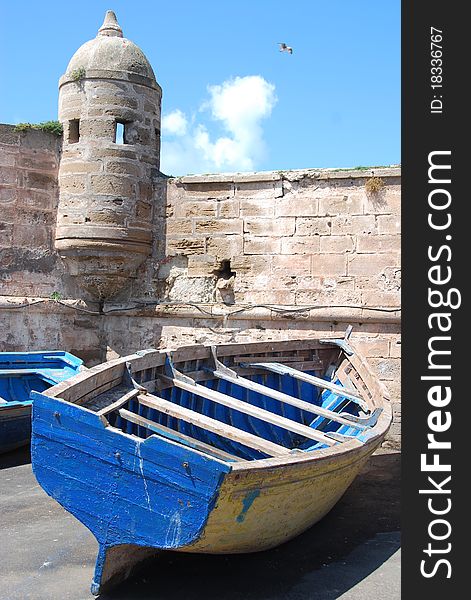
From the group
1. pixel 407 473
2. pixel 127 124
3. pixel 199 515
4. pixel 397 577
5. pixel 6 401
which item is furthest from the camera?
pixel 127 124

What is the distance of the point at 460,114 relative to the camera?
18.2ft

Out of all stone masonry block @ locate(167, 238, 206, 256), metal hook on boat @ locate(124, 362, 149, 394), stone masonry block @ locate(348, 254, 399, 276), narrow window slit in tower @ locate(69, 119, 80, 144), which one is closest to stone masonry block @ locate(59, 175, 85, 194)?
narrow window slit in tower @ locate(69, 119, 80, 144)

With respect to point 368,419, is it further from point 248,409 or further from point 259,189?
point 259,189

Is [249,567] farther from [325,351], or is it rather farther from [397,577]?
[325,351]

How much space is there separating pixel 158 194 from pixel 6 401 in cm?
397

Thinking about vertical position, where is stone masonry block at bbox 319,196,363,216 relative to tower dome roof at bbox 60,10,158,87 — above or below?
below

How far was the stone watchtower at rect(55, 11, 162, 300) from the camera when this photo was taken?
10383 millimetres

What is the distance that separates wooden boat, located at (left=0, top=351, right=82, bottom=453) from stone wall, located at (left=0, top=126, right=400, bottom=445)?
1248mm

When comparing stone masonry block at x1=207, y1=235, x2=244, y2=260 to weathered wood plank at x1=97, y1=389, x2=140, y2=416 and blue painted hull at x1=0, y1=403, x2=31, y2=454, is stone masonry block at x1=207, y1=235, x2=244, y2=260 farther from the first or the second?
weathered wood plank at x1=97, y1=389, x2=140, y2=416

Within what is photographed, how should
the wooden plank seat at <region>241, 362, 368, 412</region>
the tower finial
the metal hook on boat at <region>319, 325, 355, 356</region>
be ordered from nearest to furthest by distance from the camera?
1. the wooden plank seat at <region>241, 362, 368, 412</region>
2. the metal hook on boat at <region>319, 325, 355, 356</region>
3. the tower finial

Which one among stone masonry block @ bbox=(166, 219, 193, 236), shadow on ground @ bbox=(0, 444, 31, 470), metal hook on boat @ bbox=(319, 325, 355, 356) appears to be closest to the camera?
shadow on ground @ bbox=(0, 444, 31, 470)

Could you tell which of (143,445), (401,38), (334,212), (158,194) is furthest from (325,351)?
(143,445)

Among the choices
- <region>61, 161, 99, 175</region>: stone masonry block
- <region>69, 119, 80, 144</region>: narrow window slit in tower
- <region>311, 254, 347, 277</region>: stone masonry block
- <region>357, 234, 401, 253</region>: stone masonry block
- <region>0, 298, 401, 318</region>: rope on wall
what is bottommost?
<region>0, 298, 401, 318</region>: rope on wall

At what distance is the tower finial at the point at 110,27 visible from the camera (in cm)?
1109
